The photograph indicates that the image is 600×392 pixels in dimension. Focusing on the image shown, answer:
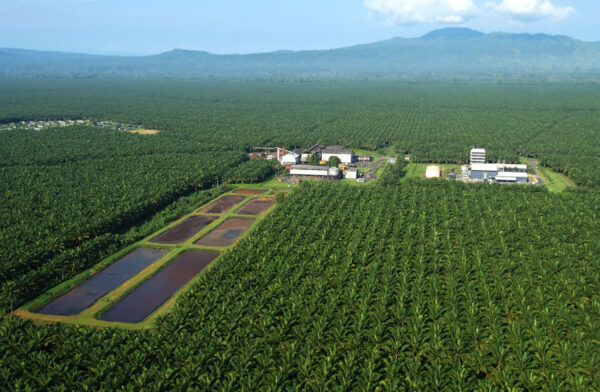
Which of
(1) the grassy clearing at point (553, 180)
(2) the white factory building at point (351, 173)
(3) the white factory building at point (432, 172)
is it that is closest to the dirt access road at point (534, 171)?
(1) the grassy clearing at point (553, 180)

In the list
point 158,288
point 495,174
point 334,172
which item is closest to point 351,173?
point 334,172

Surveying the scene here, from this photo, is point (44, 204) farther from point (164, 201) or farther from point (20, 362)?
A: point (20, 362)

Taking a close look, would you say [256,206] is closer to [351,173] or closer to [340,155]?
[351,173]

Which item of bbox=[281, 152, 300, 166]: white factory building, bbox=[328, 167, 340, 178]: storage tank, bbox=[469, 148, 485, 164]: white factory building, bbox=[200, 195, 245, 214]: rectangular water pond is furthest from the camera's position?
bbox=[281, 152, 300, 166]: white factory building

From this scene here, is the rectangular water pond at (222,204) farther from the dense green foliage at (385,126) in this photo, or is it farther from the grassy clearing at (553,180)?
the grassy clearing at (553,180)

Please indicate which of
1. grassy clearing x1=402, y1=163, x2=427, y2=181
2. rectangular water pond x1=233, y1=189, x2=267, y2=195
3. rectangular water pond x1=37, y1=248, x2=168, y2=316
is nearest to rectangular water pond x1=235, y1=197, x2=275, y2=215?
rectangular water pond x1=233, y1=189, x2=267, y2=195

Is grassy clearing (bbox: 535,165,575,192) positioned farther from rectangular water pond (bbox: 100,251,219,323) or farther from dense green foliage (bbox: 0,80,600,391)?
rectangular water pond (bbox: 100,251,219,323)
